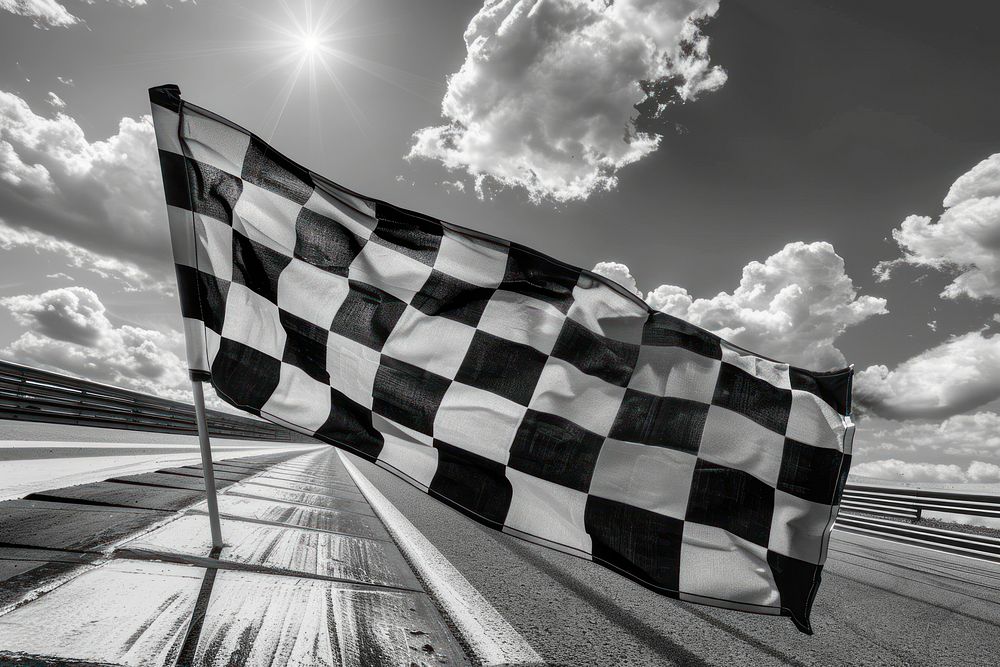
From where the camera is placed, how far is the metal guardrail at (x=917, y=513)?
6.93 metres

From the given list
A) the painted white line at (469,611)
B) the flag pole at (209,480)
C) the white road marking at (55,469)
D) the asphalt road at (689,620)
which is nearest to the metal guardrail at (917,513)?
the asphalt road at (689,620)

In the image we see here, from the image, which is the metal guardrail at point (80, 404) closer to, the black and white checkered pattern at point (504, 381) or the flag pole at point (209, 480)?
the flag pole at point (209, 480)

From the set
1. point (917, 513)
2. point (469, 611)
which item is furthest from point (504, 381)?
point (917, 513)

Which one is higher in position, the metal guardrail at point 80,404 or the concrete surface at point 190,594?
the concrete surface at point 190,594

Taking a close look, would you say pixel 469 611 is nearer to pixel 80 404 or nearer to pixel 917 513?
pixel 80 404

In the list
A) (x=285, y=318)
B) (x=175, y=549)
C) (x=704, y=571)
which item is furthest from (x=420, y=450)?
(x=704, y=571)

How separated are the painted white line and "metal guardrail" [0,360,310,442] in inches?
123

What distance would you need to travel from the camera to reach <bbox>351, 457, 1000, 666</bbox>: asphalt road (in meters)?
1.63

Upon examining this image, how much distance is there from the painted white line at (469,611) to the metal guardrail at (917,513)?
26.5 ft

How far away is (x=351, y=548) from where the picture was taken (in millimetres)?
2301

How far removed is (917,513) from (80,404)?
14.8 meters

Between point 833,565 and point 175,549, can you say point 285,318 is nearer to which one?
point 175,549

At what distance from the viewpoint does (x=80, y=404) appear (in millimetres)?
8312

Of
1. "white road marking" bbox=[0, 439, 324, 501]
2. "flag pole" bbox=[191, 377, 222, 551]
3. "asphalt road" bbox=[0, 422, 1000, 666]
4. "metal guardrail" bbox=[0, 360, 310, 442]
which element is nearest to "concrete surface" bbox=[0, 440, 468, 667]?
"flag pole" bbox=[191, 377, 222, 551]
